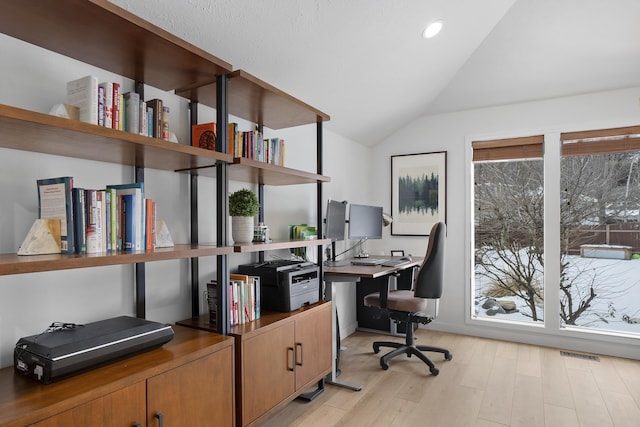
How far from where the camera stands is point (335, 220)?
3.24 metres

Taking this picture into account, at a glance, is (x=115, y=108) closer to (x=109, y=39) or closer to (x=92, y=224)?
(x=109, y=39)

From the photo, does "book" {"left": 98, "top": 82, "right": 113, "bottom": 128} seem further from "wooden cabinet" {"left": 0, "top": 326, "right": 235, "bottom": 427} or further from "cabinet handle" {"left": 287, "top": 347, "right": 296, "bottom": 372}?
"cabinet handle" {"left": 287, "top": 347, "right": 296, "bottom": 372}

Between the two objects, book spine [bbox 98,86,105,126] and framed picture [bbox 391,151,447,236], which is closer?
book spine [bbox 98,86,105,126]

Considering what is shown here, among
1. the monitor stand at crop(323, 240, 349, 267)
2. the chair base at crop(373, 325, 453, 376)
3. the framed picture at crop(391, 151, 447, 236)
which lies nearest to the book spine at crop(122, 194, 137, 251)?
the monitor stand at crop(323, 240, 349, 267)

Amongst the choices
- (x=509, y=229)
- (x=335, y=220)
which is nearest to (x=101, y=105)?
(x=335, y=220)

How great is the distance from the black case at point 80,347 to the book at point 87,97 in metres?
0.77

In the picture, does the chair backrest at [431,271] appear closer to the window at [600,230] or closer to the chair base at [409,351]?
the chair base at [409,351]

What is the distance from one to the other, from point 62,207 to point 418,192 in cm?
355

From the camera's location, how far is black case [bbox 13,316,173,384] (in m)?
1.22

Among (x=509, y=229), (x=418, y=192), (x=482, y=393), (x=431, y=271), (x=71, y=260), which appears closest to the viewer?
(x=71, y=260)

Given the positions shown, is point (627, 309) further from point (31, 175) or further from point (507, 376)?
point (31, 175)

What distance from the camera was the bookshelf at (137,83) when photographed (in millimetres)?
1204

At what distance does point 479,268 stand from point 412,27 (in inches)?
103

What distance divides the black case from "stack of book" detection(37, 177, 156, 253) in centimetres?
30
